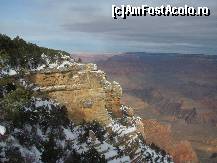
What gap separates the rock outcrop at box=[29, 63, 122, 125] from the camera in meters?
A: 31.8

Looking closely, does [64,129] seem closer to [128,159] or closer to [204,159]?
[128,159]

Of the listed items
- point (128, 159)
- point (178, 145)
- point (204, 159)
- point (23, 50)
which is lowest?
point (204, 159)

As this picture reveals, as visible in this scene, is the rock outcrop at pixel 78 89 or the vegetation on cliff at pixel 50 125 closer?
the vegetation on cliff at pixel 50 125

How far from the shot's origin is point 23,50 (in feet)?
108

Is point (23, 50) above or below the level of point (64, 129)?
above

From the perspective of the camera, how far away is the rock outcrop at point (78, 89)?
104ft

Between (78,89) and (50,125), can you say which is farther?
(78,89)

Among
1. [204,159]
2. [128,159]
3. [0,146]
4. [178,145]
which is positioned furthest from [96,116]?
[204,159]

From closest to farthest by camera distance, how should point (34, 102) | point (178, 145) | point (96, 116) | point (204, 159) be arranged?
point (34, 102) < point (96, 116) < point (178, 145) < point (204, 159)

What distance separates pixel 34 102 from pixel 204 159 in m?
117

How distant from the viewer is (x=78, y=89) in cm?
3278

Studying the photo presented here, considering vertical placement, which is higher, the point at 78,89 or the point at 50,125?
the point at 78,89

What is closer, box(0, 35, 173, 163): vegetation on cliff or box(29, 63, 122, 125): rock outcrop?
box(0, 35, 173, 163): vegetation on cliff

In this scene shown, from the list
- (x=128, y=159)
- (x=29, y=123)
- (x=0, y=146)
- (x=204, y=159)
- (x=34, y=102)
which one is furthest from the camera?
(x=204, y=159)
